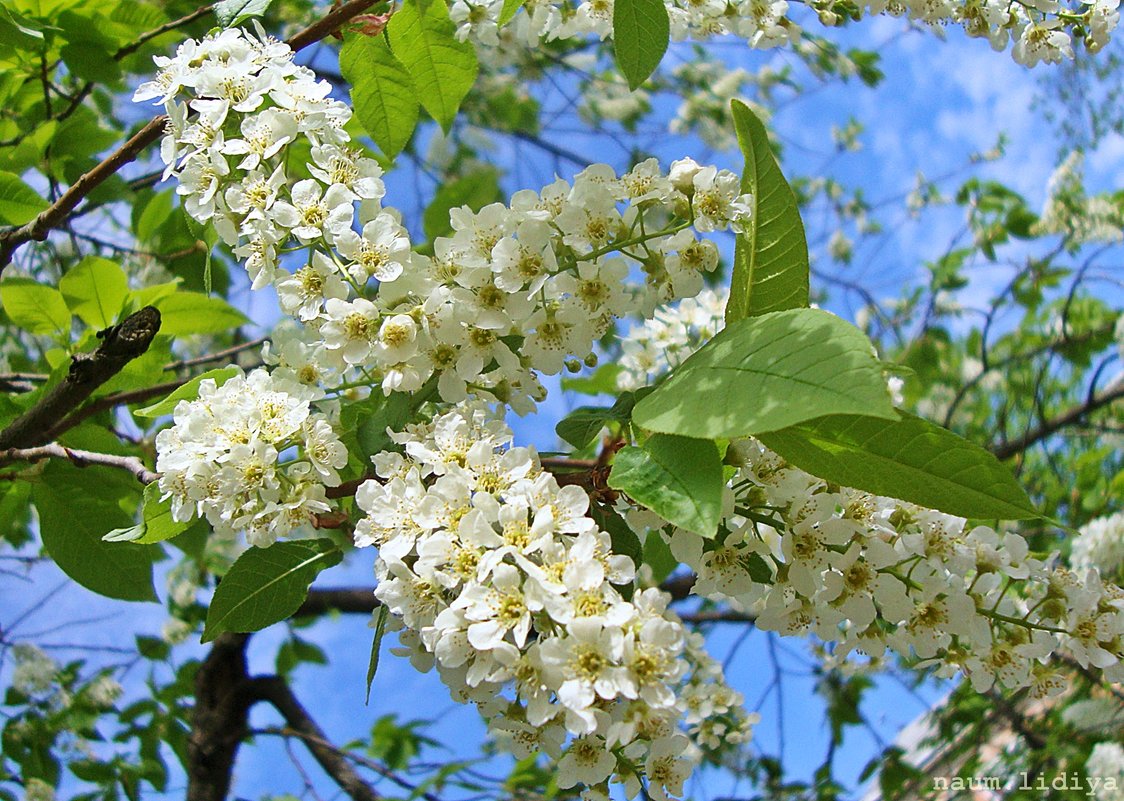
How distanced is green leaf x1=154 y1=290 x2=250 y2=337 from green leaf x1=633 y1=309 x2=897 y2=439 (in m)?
1.19

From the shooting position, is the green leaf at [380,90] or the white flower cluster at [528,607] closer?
the white flower cluster at [528,607]

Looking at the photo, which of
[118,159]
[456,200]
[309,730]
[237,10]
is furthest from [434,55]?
[309,730]

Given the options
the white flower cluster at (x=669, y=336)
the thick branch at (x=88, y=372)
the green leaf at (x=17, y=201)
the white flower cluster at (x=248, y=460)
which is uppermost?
the green leaf at (x=17, y=201)

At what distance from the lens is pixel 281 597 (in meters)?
1.27

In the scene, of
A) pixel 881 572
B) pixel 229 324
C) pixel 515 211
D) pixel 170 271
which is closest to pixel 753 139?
pixel 515 211

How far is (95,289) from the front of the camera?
6.13ft

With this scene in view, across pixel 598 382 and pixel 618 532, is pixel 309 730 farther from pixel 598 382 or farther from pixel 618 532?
pixel 618 532

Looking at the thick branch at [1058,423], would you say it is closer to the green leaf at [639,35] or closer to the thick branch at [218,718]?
the green leaf at [639,35]

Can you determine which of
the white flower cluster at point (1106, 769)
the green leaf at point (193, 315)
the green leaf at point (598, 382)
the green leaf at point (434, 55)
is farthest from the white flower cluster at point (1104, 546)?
the green leaf at point (193, 315)

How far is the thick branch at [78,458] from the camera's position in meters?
1.35

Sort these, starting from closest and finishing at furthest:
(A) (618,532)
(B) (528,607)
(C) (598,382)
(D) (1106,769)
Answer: (B) (528,607) < (A) (618,532) < (C) (598,382) < (D) (1106,769)

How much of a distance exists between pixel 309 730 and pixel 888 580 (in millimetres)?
2836

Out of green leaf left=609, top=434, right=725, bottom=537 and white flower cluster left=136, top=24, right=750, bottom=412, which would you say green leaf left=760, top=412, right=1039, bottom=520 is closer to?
green leaf left=609, top=434, right=725, bottom=537

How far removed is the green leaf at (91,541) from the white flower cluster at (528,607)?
30.8 inches
